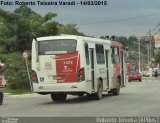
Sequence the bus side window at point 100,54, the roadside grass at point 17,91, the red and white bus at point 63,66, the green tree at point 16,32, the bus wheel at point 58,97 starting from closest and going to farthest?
1. the red and white bus at point 63,66
2. the bus wheel at point 58,97
3. the bus side window at point 100,54
4. the roadside grass at point 17,91
5. the green tree at point 16,32

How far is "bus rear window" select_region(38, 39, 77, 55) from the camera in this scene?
79.4ft

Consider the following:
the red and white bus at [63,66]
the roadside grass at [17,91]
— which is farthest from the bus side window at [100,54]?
the roadside grass at [17,91]

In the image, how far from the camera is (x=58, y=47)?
24.3 metres

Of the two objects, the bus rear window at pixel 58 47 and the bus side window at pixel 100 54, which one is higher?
the bus rear window at pixel 58 47

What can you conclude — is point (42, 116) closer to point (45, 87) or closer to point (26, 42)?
point (45, 87)

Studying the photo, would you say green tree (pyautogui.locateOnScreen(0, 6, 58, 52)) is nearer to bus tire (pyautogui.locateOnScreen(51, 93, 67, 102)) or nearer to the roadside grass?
the roadside grass

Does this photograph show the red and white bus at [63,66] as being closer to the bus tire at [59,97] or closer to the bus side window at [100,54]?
the bus side window at [100,54]

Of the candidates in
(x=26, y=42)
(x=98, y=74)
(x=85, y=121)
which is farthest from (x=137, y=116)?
(x=26, y=42)

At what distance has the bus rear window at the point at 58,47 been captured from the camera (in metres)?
24.2

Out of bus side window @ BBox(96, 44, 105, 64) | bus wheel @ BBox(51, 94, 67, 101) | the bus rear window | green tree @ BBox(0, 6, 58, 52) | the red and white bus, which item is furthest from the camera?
green tree @ BBox(0, 6, 58, 52)

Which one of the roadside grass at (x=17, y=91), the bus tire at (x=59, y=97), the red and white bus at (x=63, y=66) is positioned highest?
the red and white bus at (x=63, y=66)

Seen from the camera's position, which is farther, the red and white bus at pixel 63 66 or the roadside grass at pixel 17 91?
the roadside grass at pixel 17 91

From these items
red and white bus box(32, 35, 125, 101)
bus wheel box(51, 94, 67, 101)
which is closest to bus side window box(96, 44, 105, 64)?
red and white bus box(32, 35, 125, 101)

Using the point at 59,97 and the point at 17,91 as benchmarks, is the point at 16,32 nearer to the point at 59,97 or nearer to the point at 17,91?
the point at 17,91
